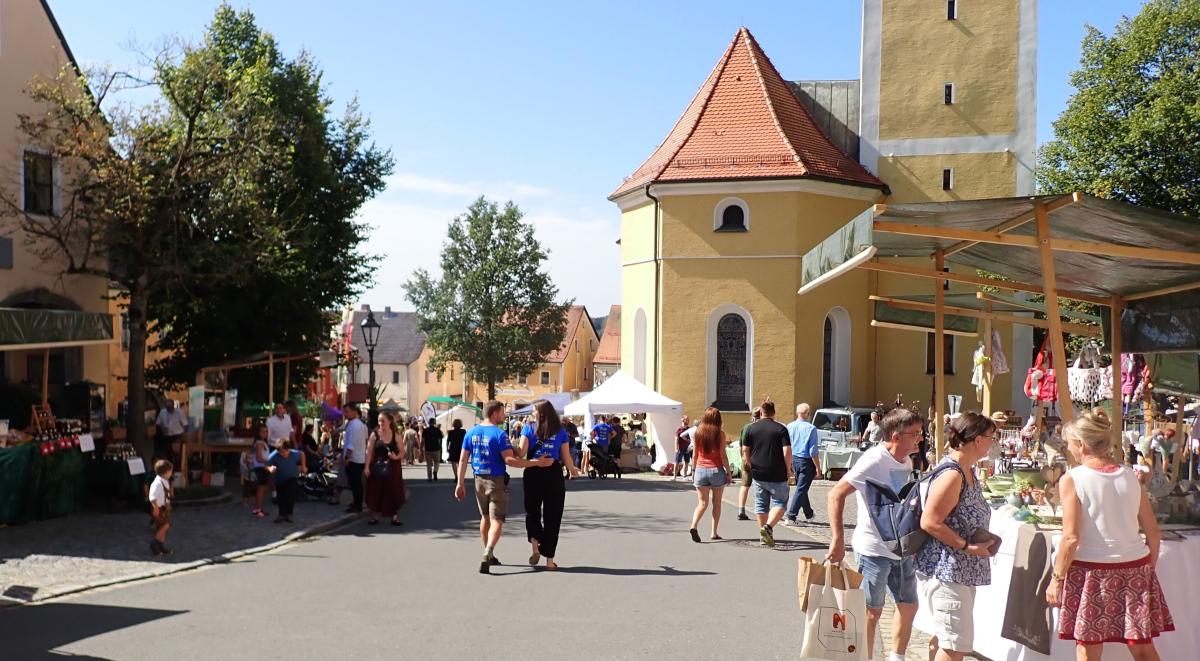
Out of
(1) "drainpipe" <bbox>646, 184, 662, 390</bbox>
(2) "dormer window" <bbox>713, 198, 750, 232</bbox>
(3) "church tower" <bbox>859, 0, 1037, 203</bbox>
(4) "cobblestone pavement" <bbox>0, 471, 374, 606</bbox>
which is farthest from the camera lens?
(3) "church tower" <bbox>859, 0, 1037, 203</bbox>

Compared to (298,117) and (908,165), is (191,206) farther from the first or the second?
(908,165)

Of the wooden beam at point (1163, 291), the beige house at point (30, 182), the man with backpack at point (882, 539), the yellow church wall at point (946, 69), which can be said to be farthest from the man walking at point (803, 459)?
the yellow church wall at point (946, 69)

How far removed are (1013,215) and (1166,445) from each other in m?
9.90

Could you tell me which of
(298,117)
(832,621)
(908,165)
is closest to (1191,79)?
(908,165)

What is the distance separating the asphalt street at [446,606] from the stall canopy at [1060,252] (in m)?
2.82

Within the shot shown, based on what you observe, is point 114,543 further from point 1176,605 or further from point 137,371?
point 1176,605

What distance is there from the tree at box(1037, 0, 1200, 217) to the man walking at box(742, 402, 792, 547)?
1675cm

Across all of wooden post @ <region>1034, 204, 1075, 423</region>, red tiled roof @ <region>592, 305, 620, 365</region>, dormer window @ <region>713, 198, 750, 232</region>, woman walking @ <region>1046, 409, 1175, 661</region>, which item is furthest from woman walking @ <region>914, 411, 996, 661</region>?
red tiled roof @ <region>592, 305, 620, 365</region>

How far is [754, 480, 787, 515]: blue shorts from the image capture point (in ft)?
42.4

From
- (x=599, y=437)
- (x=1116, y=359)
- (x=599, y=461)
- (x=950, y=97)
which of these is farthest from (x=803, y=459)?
(x=950, y=97)

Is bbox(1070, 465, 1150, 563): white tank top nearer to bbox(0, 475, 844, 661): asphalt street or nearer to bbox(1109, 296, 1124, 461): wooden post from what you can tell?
bbox(0, 475, 844, 661): asphalt street

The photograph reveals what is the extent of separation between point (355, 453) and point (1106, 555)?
1265 centimetres

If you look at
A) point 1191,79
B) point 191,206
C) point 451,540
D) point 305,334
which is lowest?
point 451,540

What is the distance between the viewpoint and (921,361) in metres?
30.4
